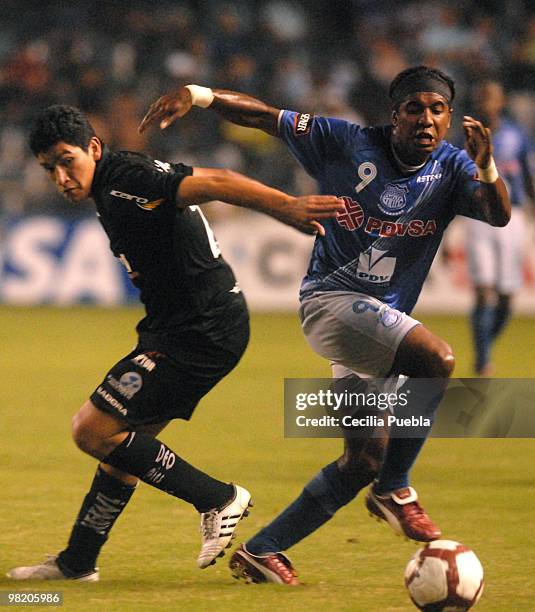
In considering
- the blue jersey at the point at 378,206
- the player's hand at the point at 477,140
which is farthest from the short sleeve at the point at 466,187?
the player's hand at the point at 477,140

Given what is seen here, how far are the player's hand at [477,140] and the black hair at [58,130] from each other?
4.68 ft

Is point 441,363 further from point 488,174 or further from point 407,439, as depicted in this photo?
point 488,174

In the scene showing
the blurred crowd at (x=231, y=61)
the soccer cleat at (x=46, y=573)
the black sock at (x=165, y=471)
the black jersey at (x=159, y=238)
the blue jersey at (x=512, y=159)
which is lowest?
the soccer cleat at (x=46, y=573)

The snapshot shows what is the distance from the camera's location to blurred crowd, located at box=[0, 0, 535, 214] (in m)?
17.2

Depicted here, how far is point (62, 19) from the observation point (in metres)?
19.7

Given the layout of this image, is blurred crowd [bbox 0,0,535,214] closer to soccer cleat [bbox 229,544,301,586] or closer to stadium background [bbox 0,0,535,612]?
stadium background [bbox 0,0,535,612]

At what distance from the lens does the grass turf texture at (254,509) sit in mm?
5016

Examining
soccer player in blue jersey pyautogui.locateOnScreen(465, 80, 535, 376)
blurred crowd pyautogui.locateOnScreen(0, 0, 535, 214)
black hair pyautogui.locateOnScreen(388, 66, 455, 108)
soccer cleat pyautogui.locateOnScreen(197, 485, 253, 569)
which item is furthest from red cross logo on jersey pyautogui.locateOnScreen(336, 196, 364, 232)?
blurred crowd pyautogui.locateOnScreen(0, 0, 535, 214)

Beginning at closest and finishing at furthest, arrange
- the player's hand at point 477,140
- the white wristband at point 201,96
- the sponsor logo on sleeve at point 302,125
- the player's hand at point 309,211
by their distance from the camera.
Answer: the player's hand at point 309,211
the player's hand at point 477,140
the white wristband at point 201,96
the sponsor logo on sleeve at point 302,125

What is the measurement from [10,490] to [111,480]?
74.4 inches

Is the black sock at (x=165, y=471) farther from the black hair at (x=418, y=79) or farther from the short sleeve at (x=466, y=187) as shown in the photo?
the black hair at (x=418, y=79)

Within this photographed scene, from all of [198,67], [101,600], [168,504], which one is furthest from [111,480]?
[198,67]

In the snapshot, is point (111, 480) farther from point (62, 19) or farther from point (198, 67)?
point (62, 19)

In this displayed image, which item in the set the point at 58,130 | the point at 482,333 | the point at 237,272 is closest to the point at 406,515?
the point at 58,130
